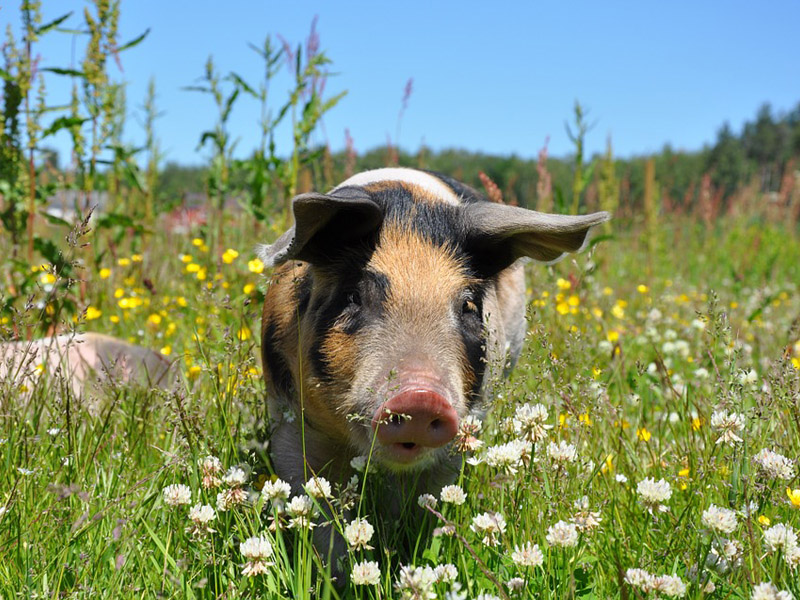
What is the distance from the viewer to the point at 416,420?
2221mm

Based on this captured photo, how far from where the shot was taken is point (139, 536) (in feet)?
7.43

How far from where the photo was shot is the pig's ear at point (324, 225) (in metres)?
2.56

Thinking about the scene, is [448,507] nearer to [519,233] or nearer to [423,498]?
[423,498]

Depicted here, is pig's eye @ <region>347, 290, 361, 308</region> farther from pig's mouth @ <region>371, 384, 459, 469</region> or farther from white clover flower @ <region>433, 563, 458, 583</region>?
white clover flower @ <region>433, 563, 458, 583</region>

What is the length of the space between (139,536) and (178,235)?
6.63m

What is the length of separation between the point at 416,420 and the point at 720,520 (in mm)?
900

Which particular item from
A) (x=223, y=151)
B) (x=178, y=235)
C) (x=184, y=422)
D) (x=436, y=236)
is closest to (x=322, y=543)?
(x=184, y=422)

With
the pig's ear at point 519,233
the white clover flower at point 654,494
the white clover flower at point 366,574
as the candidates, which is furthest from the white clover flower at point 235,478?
the pig's ear at point 519,233

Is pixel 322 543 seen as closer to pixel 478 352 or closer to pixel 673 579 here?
pixel 478 352

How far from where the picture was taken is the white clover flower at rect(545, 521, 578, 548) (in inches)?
74.9

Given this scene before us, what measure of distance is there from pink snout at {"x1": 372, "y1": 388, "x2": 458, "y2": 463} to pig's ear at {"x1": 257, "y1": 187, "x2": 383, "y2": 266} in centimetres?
76

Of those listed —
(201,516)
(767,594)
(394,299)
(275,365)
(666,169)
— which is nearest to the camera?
(767,594)

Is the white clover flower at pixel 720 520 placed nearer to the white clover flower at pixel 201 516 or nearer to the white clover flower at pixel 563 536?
the white clover flower at pixel 563 536

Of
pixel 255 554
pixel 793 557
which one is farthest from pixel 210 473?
pixel 793 557
